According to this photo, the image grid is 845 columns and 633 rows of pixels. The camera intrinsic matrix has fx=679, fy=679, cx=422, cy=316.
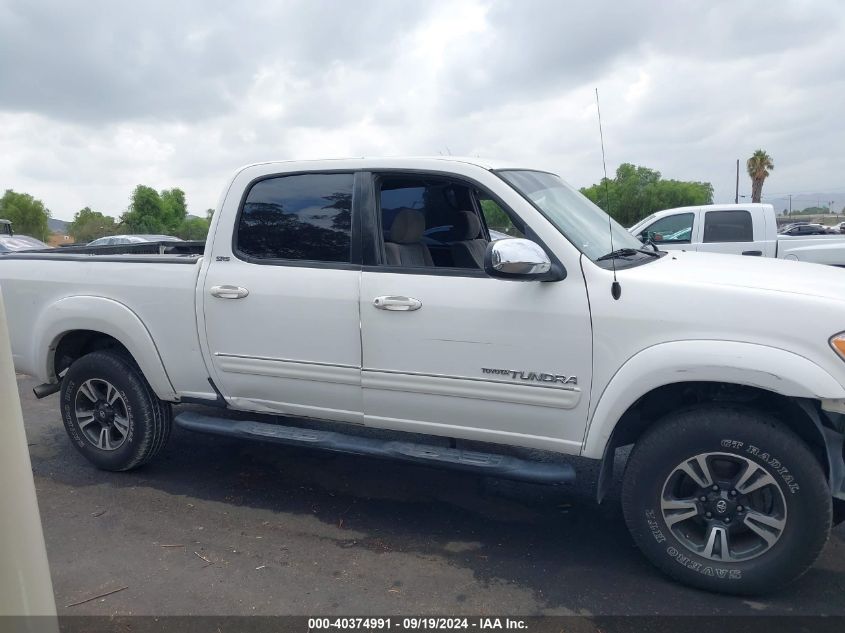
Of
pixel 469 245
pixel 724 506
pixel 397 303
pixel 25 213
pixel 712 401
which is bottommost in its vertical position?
pixel 724 506

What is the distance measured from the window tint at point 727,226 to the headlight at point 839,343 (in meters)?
8.40

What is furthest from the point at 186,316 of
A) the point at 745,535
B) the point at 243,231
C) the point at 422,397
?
the point at 745,535

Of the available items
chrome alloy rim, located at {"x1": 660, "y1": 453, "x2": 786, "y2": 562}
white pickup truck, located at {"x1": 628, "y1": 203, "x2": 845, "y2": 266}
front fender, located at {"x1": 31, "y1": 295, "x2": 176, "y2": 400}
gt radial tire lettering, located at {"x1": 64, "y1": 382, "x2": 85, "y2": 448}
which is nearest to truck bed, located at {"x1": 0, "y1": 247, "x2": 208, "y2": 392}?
front fender, located at {"x1": 31, "y1": 295, "x2": 176, "y2": 400}

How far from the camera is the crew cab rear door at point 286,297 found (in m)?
3.84

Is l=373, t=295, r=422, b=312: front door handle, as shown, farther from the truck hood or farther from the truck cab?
the truck cab

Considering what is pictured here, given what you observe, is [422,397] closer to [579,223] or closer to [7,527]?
[579,223]

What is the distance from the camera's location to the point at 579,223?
3787mm

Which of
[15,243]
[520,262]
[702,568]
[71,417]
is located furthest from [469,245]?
[15,243]

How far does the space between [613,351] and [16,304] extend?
411 centimetres

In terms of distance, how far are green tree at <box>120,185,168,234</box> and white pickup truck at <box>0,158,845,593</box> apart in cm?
5098

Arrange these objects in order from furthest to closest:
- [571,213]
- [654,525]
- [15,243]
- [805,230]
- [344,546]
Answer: [805,230] → [15,243] → [571,213] → [344,546] → [654,525]

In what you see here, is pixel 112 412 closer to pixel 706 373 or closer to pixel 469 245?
pixel 469 245

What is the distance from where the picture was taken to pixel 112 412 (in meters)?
4.70

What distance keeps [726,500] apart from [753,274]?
111 cm
